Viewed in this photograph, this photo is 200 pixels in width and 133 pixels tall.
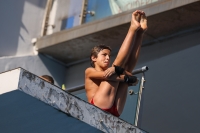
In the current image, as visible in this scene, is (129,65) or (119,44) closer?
(129,65)

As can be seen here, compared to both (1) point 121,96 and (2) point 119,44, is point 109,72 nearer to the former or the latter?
(1) point 121,96

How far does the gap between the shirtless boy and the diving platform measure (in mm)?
427

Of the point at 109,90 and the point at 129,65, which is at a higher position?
the point at 129,65

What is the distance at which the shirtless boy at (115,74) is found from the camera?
9.07 meters

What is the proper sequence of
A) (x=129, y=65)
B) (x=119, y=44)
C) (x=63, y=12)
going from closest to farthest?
1. (x=129, y=65)
2. (x=119, y=44)
3. (x=63, y=12)

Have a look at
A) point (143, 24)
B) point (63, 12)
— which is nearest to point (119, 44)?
point (63, 12)

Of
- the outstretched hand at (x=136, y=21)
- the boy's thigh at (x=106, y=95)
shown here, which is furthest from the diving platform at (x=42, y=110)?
the outstretched hand at (x=136, y=21)

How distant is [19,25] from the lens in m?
15.0

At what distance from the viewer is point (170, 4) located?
12711 millimetres

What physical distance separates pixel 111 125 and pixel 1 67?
6165 millimetres

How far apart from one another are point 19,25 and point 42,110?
7064mm

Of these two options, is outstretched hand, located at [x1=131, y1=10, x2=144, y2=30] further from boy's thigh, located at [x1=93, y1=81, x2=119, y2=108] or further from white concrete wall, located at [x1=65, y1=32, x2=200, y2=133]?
white concrete wall, located at [x1=65, y1=32, x2=200, y2=133]

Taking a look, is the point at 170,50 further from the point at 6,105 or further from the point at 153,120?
the point at 6,105

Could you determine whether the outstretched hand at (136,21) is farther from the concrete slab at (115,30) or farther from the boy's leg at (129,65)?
the concrete slab at (115,30)
